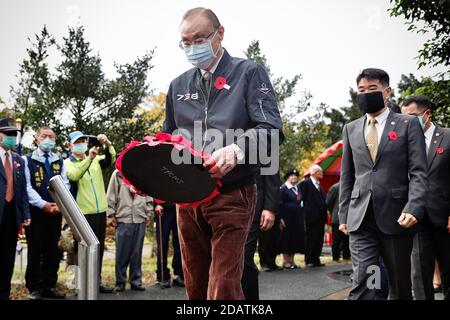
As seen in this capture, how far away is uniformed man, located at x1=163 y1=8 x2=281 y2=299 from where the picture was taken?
296 cm

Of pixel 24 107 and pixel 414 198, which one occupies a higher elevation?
pixel 24 107

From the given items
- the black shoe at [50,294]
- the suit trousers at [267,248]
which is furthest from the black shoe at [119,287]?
the suit trousers at [267,248]

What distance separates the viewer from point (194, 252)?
10.3 ft

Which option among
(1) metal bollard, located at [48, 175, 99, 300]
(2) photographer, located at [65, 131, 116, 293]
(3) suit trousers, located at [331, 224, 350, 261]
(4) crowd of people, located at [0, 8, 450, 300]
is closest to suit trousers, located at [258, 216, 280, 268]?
(3) suit trousers, located at [331, 224, 350, 261]

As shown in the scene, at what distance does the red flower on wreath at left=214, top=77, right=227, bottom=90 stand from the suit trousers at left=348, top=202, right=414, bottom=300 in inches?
74.2

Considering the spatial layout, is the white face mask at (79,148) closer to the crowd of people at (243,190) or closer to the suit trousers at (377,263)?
the crowd of people at (243,190)

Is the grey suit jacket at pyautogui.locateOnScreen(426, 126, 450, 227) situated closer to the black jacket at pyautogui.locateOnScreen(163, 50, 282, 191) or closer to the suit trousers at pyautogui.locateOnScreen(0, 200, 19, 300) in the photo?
the black jacket at pyautogui.locateOnScreen(163, 50, 282, 191)

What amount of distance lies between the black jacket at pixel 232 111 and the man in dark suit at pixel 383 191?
159cm

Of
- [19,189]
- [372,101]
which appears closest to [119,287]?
[19,189]

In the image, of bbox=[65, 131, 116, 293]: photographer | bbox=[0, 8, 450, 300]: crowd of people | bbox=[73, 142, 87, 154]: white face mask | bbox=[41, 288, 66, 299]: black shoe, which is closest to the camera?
bbox=[0, 8, 450, 300]: crowd of people

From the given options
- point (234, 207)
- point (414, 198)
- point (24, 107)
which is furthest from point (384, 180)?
point (24, 107)

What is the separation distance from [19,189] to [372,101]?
177 inches
